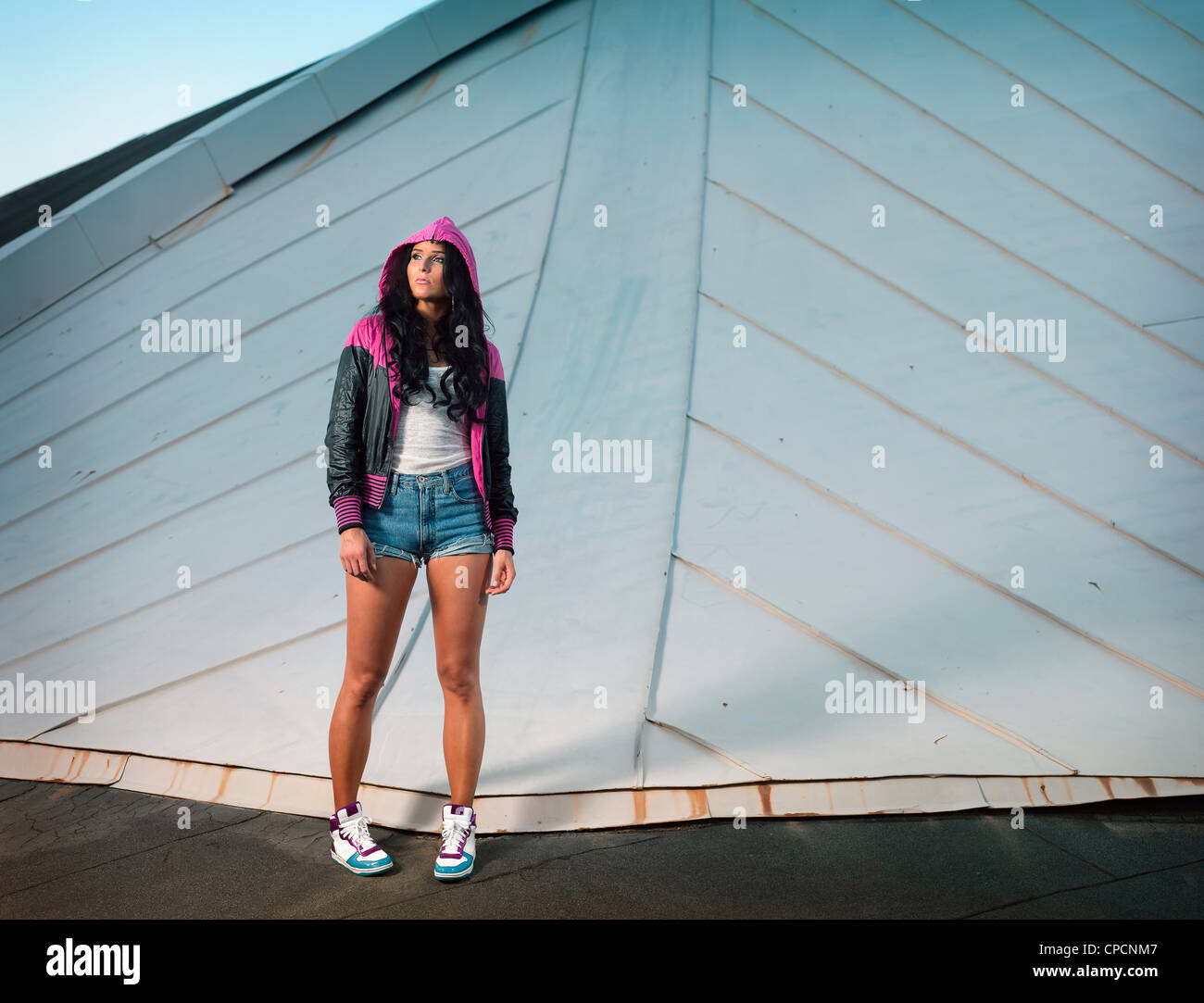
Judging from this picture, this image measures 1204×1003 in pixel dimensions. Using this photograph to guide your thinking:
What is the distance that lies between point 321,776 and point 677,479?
1.56 m

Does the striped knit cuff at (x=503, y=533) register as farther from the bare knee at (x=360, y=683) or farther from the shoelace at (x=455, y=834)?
the shoelace at (x=455, y=834)

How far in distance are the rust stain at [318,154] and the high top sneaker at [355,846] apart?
4.61m

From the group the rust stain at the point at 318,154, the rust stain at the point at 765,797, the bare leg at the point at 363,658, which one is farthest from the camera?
the rust stain at the point at 318,154

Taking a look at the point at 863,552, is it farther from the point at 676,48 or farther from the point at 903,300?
the point at 676,48

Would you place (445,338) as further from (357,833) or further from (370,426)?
(357,833)

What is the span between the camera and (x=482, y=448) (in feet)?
8.75

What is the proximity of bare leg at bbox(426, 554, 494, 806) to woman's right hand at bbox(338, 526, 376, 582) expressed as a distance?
165 mm

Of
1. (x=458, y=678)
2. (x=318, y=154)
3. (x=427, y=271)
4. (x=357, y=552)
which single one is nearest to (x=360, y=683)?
(x=458, y=678)

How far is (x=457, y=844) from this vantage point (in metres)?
2.57

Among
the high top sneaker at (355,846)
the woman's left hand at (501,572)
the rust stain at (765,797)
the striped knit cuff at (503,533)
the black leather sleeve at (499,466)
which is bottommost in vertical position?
the high top sneaker at (355,846)

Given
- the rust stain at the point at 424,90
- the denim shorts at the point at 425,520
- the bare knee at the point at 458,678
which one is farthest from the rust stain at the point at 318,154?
the bare knee at the point at 458,678

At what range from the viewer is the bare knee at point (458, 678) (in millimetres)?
2629

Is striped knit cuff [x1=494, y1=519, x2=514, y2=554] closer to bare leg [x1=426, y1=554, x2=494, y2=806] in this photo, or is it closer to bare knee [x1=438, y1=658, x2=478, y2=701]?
bare leg [x1=426, y1=554, x2=494, y2=806]
